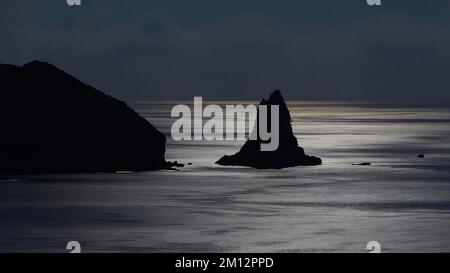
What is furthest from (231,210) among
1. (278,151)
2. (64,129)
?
(278,151)

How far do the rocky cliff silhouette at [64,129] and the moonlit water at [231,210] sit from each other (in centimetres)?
366

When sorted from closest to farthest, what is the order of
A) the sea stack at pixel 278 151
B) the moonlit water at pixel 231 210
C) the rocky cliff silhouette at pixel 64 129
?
the moonlit water at pixel 231 210 → the rocky cliff silhouette at pixel 64 129 → the sea stack at pixel 278 151

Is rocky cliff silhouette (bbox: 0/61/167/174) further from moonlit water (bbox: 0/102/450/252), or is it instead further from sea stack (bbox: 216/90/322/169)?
sea stack (bbox: 216/90/322/169)

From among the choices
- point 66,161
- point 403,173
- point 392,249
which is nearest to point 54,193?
point 66,161

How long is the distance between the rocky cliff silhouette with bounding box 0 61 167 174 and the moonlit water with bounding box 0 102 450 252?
366 centimetres

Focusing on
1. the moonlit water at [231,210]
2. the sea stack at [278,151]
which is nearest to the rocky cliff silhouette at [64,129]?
the moonlit water at [231,210]

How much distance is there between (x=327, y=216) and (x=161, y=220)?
14.8 meters

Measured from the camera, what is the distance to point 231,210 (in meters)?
82.1

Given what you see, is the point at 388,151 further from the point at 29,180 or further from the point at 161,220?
the point at 161,220

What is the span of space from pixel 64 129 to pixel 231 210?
44.1 metres

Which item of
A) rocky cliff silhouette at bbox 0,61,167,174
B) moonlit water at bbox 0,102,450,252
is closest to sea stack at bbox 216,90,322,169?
moonlit water at bbox 0,102,450,252

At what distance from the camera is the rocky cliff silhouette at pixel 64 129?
377ft

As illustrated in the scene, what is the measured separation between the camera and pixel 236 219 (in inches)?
2936

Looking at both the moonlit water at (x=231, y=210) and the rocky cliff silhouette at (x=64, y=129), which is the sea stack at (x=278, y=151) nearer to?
the moonlit water at (x=231, y=210)
